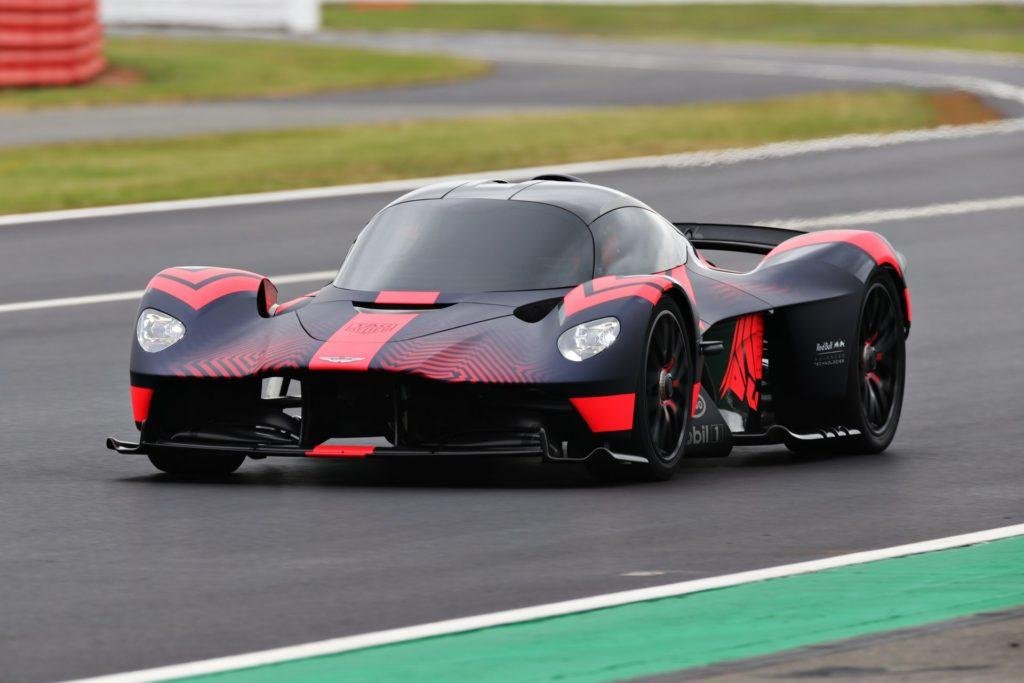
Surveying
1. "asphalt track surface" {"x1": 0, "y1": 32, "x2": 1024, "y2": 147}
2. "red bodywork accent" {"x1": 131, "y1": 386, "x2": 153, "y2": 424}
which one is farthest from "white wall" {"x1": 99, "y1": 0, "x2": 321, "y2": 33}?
"red bodywork accent" {"x1": 131, "y1": 386, "x2": 153, "y2": 424}

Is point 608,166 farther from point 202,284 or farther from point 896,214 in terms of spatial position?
point 202,284

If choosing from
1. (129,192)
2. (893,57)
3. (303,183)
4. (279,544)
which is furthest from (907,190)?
(893,57)

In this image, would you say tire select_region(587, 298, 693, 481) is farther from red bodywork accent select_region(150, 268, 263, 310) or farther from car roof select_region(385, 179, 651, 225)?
red bodywork accent select_region(150, 268, 263, 310)

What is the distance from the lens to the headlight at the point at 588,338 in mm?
8727

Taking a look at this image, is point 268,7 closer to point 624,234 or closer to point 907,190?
point 907,190

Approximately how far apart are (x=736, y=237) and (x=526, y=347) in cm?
283

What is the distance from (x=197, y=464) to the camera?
9.34m

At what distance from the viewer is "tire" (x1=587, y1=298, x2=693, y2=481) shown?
8828 millimetres

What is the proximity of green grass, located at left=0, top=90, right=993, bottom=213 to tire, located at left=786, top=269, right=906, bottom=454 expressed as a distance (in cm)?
1076

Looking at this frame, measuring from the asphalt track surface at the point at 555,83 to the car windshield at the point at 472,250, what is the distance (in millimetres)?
15760

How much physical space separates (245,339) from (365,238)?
95 cm

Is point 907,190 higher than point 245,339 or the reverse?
the reverse

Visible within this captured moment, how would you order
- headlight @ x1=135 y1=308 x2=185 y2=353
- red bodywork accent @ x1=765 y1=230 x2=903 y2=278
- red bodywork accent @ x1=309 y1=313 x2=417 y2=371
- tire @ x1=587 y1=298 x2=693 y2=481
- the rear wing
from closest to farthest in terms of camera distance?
red bodywork accent @ x1=309 y1=313 x2=417 y2=371, tire @ x1=587 y1=298 x2=693 y2=481, headlight @ x1=135 y1=308 x2=185 y2=353, red bodywork accent @ x1=765 y1=230 x2=903 y2=278, the rear wing

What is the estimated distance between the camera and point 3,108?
28703 millimetres
